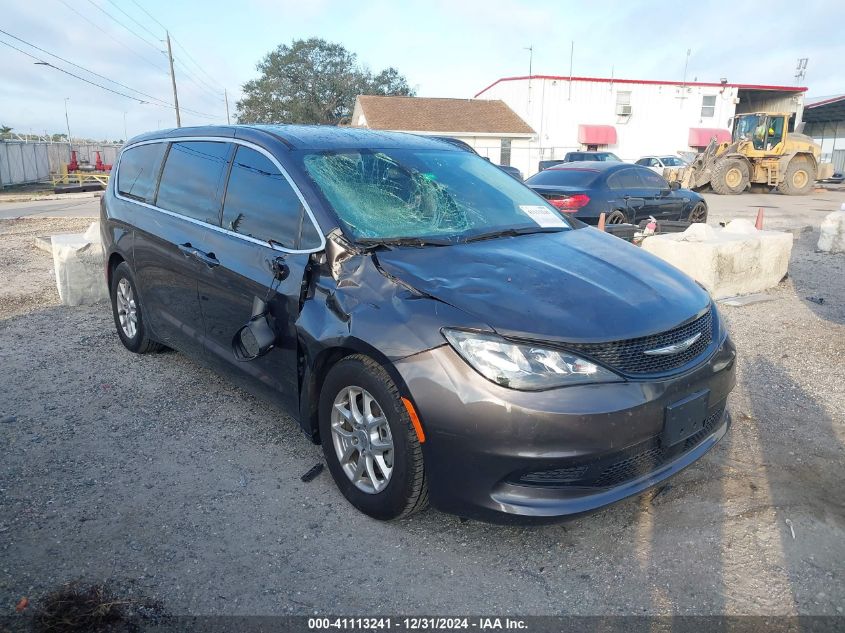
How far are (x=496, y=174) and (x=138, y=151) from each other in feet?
9.65

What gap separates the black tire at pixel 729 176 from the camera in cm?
2444

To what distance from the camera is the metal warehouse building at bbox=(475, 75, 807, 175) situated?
128 feet

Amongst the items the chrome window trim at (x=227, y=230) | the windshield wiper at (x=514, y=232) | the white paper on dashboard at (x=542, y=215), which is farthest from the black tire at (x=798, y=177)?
the chrome window trim at (x=227, y=230)

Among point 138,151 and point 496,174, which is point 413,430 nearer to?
point 496,174

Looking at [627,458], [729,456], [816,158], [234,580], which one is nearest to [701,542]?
[627,458]

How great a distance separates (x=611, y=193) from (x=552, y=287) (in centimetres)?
837

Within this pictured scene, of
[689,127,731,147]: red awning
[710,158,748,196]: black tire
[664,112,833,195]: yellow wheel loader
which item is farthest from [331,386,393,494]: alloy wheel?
[689,127,731,147]: red awning

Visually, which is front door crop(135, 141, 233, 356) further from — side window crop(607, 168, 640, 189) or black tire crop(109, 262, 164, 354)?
side window crop(607, 168, 640, 189)

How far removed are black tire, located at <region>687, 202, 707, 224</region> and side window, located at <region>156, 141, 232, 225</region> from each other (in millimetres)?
10385

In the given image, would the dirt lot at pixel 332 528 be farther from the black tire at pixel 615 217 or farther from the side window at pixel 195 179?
the black tire at pixel 615 217

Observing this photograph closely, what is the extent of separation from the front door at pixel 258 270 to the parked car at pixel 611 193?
6.93 metres

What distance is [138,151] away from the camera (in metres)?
5.22

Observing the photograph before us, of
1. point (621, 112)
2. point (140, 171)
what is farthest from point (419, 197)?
point (621, 112)

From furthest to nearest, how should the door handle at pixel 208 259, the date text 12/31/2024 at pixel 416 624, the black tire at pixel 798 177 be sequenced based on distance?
the black tire at pixel 798 177 < the door handle at pixel 208 259 < the date text 12/31/2024 at pixel 416 624
